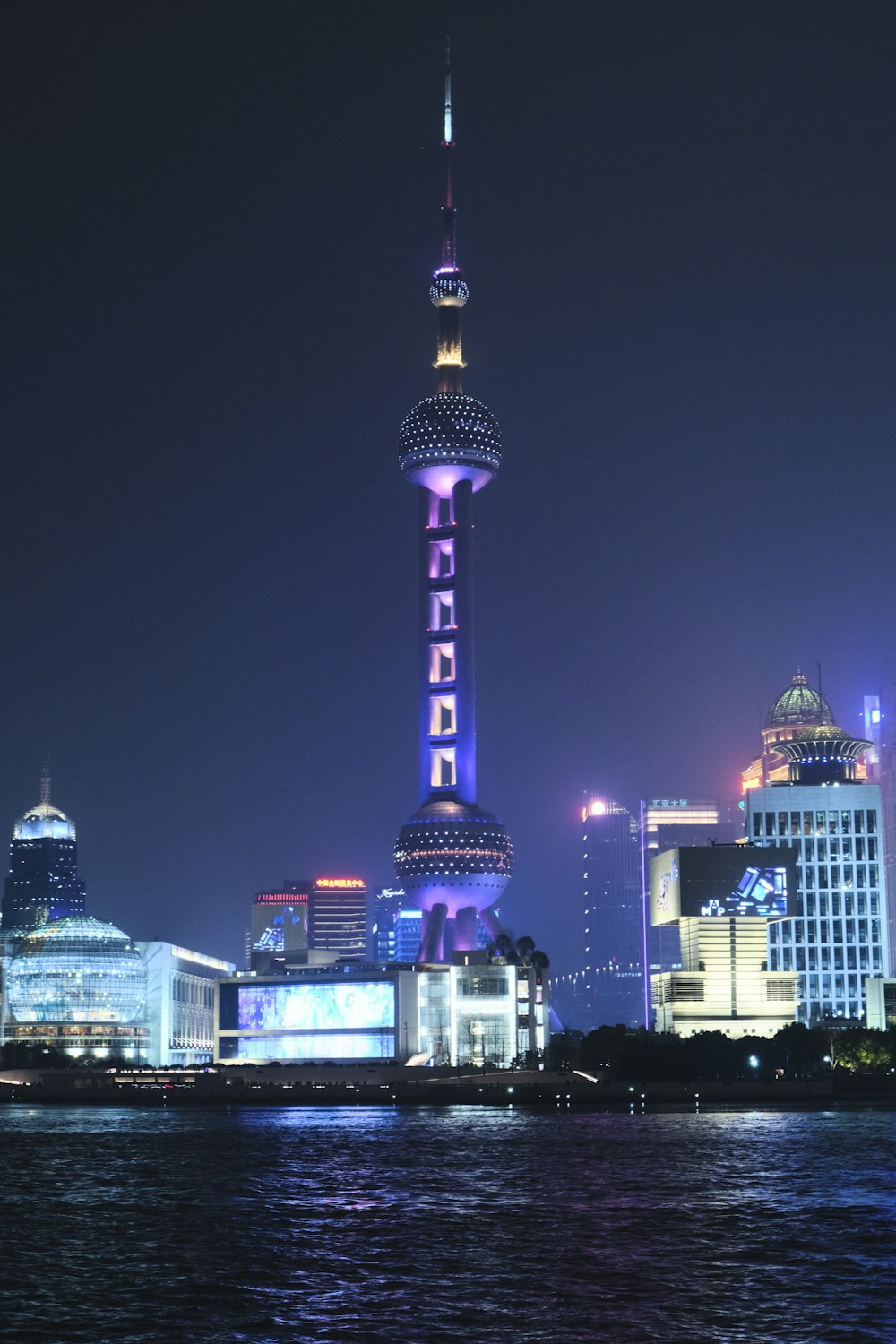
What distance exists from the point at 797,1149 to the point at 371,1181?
38.5 m

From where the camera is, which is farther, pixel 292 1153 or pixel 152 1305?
pixel 292 1153

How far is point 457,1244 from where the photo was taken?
7881cm

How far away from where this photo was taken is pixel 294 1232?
83.7 m

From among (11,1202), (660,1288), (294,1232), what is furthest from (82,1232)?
(660,1288)

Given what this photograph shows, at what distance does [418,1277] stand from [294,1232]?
16447 millimetres

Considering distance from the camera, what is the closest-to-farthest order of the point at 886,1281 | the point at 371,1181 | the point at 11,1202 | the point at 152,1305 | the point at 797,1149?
the point at 152,1305
the point at 886,1281
the point at 11,1202
the point at 371,1181
the point at 797,1149

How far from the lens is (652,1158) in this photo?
Result: 422 feet

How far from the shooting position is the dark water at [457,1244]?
5894 cm

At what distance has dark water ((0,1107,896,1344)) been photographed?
58.9m

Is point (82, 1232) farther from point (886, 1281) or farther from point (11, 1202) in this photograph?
point (886, 1281)

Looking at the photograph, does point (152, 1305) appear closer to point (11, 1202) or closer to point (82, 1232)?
point (82, 1232)

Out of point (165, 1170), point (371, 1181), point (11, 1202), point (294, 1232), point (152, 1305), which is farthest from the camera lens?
point (165, 1170)

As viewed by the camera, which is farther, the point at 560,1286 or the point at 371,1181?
the point at 371,1181

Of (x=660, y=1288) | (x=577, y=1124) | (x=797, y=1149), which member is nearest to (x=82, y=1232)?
(x=660, y=1288)
